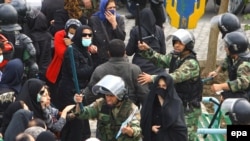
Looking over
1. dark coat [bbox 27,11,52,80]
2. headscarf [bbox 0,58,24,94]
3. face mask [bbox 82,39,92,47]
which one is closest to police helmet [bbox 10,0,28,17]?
dark coat [bbox 27,11,52,80]

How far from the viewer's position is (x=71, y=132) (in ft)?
34.7

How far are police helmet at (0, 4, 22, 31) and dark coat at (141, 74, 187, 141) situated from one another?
8.85 ft

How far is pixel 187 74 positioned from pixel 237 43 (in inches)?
29.0

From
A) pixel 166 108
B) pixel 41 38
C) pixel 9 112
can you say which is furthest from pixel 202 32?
pixel 9 112

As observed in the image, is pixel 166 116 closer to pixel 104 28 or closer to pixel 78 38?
pixel 78 38

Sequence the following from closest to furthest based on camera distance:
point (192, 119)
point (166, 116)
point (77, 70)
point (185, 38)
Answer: point (166, 116) < point (185, 38) < point (192, 119) < point (77, 70)

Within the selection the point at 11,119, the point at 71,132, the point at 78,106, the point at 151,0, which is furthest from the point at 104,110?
the point at 151,0

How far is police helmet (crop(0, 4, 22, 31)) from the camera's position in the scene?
10750 mm

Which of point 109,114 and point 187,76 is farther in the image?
point 187,76

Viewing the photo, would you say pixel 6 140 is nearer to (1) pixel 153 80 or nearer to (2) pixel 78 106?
(2) pixel 78 106

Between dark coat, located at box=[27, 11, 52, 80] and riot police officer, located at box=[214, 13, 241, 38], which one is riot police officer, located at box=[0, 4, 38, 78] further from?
riot police officer, located at box=[214, 13, 241, 38]

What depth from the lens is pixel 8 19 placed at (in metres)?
10.8

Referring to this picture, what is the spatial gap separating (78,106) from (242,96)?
2.05m

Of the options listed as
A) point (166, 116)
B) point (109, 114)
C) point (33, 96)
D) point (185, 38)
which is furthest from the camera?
point (185, 38)
